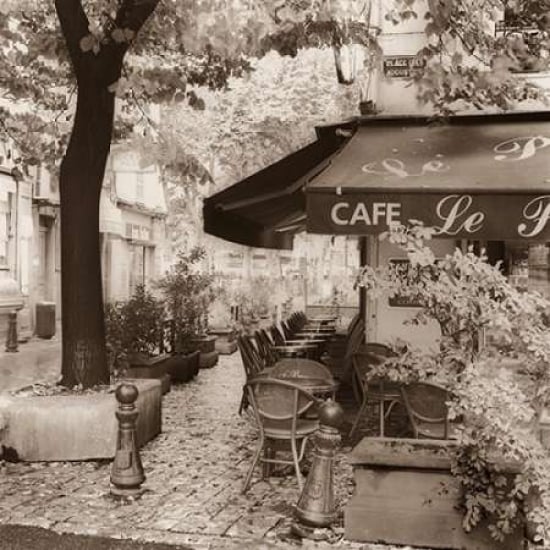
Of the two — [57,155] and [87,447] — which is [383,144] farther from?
[57,155]

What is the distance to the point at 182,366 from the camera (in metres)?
13.4

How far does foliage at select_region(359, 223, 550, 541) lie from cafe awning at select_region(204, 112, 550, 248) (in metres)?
1.43

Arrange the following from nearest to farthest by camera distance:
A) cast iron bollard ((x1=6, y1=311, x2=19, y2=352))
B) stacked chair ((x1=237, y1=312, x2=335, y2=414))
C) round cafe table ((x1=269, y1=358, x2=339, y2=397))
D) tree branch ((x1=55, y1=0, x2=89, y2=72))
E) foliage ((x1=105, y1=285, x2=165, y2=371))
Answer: round cafe table ((x1=269, y1=358, x2=339, y2=397)) < tree branch ((x1=55, y1=0, x2=89, y2=72)) < stacked chair ((x1=237, y1=312, x2=335, y2=414)) < foliage ((x1=105, y1=285, x2=165, y2=371)) < cast iron bollard ((x1=6, y1=311, x2=19, y2=352))

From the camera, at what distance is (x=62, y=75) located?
11.9 meters

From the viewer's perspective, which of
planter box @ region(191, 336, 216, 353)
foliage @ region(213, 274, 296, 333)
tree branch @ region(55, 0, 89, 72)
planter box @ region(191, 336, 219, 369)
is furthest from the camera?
foliage @ region(213, 274, 296, 333)

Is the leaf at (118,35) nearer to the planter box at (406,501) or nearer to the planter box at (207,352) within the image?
the planter box at (406,501)

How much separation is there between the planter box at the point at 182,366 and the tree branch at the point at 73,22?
217 inches

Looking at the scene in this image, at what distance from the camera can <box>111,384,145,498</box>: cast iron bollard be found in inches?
260

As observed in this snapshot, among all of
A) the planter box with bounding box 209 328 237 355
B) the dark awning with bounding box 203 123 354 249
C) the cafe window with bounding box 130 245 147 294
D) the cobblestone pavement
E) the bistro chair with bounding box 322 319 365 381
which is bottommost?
the cobblestone pavement

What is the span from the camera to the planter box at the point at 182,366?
13082 mm

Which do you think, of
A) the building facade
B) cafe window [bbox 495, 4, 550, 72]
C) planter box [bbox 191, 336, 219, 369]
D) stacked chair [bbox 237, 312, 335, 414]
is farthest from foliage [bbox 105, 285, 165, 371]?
cafe window [bbox 495, 4, 550, 72]

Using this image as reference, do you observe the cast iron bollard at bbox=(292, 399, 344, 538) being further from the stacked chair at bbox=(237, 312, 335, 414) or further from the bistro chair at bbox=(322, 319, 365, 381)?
the bistro chair at bbox=(322, 319, 365, 381)

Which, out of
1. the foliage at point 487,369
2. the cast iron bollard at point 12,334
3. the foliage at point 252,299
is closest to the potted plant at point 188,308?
the foliage at point 252,299

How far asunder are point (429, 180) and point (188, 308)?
7.96 m
